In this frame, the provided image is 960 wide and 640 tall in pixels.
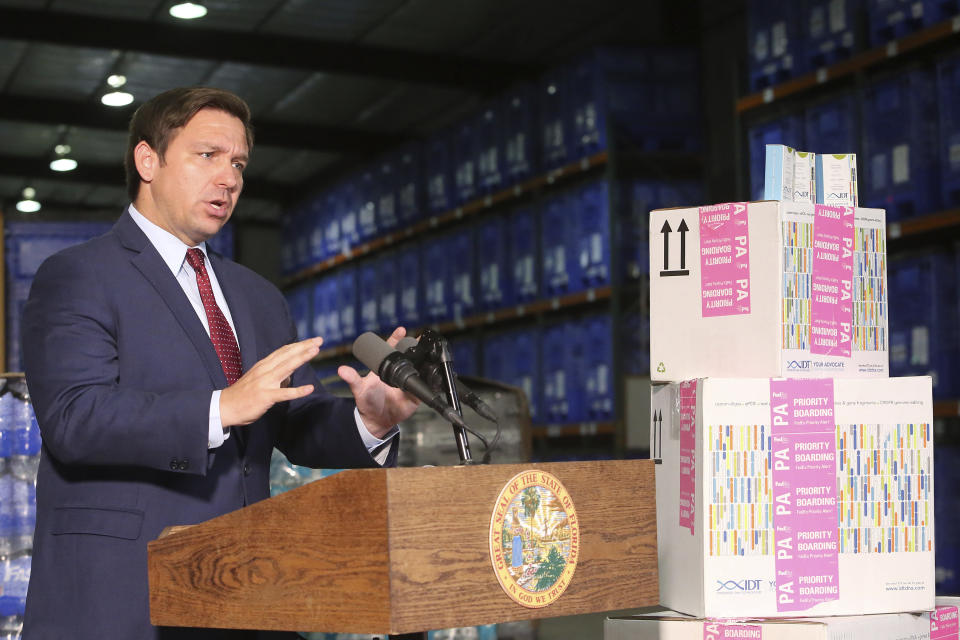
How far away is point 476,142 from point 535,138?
33.6 inches

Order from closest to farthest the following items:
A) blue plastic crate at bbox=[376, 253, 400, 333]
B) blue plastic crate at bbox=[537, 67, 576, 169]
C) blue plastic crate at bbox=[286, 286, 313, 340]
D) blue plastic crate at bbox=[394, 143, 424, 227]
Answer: blue plastic crate at bbox=[537, 67, 576, 169] → blue plastic crate at bbox=[394, 143, 424, 227] → blue plastic crate at bbox=[376, 253, 400, 333] → blue plastic crate at bbox=[286, 286, 313, 340]

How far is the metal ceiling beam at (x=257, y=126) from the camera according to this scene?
1177 cm

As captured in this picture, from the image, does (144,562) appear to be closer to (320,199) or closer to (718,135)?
(718,135)

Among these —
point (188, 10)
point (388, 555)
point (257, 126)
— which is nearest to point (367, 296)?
point (257, 126)

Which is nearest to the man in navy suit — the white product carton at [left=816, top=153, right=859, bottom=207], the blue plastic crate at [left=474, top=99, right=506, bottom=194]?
the white product carton at [left=816, top=153, right=859, bottom=207]

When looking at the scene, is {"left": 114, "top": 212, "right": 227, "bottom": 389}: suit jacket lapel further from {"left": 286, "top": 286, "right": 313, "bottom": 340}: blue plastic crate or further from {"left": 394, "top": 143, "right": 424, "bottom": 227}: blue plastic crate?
{"left": 286, "top": 286, "right": 313, "bottom": 340}: blue plastic crate

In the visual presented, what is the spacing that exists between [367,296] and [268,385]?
9.73 meters

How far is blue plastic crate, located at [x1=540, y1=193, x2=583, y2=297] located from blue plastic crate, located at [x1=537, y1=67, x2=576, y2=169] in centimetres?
28

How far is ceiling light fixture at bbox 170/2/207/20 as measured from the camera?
889 cm

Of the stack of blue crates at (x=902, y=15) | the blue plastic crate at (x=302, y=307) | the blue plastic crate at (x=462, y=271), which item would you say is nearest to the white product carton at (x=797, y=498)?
the stack of blue crates at (x=902, y=15)

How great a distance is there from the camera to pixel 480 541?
1559 mm

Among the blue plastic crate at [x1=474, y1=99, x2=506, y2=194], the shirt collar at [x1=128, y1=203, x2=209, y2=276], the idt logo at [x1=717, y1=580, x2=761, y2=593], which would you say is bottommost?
the idt logo at [x1=717, y1=580, x2=761, y2=593]

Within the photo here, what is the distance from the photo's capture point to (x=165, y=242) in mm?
2232

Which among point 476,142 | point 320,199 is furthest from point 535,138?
point 320,199
